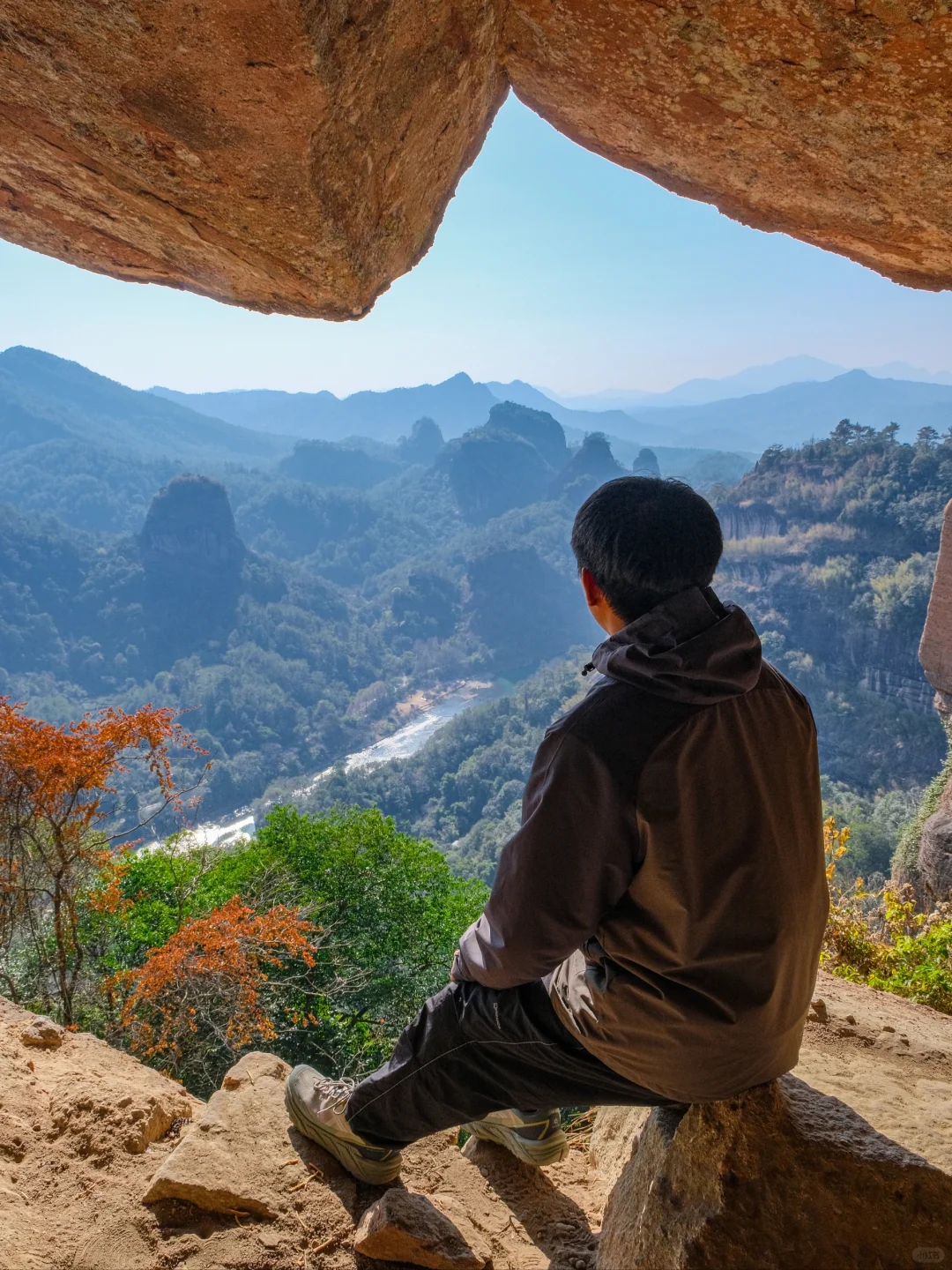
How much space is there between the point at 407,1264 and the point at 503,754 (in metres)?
49.7

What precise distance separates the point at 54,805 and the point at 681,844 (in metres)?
6.00

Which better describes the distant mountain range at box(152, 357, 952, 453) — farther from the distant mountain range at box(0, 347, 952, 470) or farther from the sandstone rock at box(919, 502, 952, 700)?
the sandstone rock at box(919, 502, 952, 700)

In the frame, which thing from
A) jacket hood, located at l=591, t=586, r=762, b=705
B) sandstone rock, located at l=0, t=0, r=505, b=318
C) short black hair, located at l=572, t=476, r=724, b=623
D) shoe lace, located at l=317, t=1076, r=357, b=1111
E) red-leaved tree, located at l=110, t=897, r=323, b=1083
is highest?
sandstone rock, located at l=0, t=0, r=505, b=318

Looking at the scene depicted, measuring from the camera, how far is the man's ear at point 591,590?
1.40m

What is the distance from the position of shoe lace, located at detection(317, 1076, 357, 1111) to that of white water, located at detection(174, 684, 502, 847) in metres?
46.3

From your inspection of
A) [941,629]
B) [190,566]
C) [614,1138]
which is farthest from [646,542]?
[190,566]

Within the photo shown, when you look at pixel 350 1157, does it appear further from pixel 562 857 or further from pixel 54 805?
pixel 54 805

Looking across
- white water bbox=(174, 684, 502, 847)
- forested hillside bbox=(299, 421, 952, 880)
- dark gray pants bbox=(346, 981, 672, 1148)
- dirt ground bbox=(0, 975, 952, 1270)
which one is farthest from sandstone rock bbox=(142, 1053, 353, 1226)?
white water bbox=(174, 684, 502, 847)

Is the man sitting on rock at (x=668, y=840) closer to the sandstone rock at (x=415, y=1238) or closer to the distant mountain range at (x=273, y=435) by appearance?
the sandstone rock at (x=415, y=1238)

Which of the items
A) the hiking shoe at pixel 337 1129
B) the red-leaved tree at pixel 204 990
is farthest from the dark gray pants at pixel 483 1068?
the red-leaved tree at pixel 204 990

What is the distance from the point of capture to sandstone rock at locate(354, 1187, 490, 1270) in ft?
5.87

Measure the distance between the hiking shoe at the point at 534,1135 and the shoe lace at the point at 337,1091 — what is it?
0.36 meters

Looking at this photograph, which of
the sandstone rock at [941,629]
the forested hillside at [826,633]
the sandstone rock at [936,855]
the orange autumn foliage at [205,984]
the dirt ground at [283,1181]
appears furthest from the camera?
the forested hillside at [826,633]

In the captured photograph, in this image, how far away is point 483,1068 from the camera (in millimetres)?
1672
